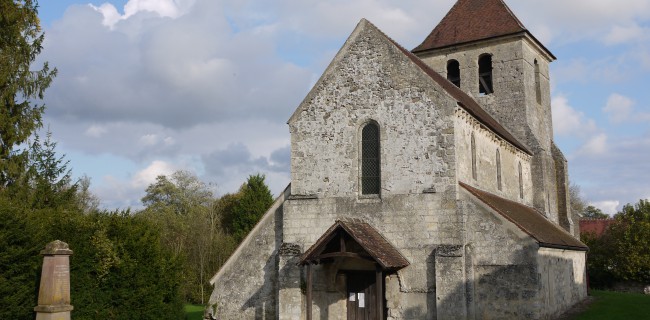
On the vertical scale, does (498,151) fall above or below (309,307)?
above

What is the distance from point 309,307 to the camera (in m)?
18.0

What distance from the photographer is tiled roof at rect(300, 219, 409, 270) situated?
1728 centimetres

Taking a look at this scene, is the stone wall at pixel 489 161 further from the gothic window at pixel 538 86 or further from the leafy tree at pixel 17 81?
the leafy tree at pixel 17 81

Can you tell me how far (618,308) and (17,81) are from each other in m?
23.3

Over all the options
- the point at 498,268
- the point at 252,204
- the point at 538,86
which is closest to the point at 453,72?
the point at 538,86

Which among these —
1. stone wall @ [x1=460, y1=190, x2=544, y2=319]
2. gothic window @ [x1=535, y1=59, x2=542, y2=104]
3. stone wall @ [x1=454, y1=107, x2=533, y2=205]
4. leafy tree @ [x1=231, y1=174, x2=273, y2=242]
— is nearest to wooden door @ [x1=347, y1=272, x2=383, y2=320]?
stone wall @ [x1=460, y1=190, x2=544, y2=319]

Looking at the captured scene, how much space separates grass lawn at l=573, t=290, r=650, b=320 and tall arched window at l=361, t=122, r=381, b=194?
8.21 metres

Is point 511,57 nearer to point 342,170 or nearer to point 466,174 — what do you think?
point 466,174

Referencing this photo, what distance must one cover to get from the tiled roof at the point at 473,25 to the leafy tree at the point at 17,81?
1709 cm

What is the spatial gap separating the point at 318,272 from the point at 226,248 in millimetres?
19917

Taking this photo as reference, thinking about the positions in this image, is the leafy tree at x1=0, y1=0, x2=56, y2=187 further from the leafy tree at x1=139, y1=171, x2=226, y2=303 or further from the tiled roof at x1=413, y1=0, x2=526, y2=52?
the tiled roof at x1=413, y1=0, x2=526, y2=52

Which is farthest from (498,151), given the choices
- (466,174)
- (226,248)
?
(226,248)

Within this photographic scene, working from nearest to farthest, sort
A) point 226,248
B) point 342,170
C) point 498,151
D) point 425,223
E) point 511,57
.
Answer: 1. point 425,223
2. point 342,170
3. point 498,151
4. point 511,57
5. point 226,248

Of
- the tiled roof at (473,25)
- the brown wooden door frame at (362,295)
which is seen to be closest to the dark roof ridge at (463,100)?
the tiled roof at (473,25)
